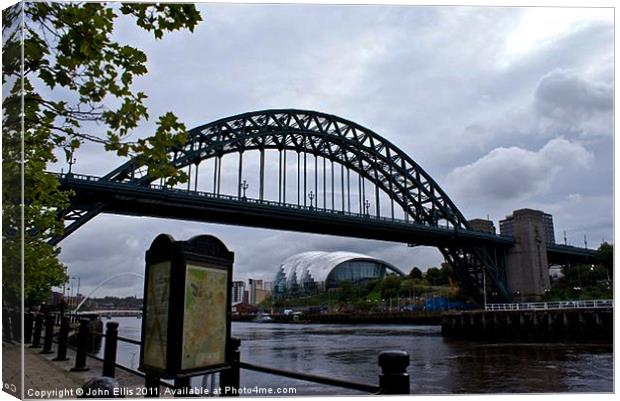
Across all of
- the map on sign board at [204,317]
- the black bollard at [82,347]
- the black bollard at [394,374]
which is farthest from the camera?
the black bollard at [82,347]

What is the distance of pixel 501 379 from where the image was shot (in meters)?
12.4

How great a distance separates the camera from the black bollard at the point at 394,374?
2.91 m

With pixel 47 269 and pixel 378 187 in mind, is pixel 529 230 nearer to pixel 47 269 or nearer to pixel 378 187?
pixel 378 187

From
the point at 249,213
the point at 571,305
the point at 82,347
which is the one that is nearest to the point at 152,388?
the point at 82,347

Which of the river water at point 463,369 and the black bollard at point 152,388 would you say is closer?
the black bollard at point 152,388

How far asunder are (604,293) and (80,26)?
26.3 m

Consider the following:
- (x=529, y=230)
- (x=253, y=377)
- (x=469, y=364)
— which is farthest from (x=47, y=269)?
(x=529, y=230)

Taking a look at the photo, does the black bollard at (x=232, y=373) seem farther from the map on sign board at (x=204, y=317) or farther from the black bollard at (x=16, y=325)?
the black bollard at (x=16, y=325)

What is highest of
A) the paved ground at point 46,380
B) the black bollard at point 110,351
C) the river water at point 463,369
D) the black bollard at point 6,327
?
the black bollard at point 6,327

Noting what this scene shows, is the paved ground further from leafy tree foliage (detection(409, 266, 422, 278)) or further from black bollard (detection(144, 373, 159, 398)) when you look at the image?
leafy tree foliage (detection(409, 266, 422, 278))

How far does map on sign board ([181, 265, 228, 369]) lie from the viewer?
3.74 meters

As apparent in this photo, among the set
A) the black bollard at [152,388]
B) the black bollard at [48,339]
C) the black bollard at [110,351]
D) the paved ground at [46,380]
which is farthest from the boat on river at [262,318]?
the black bollard at [152,388]

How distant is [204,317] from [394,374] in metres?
1.50

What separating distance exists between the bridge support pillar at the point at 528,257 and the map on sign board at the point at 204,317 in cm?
3794
